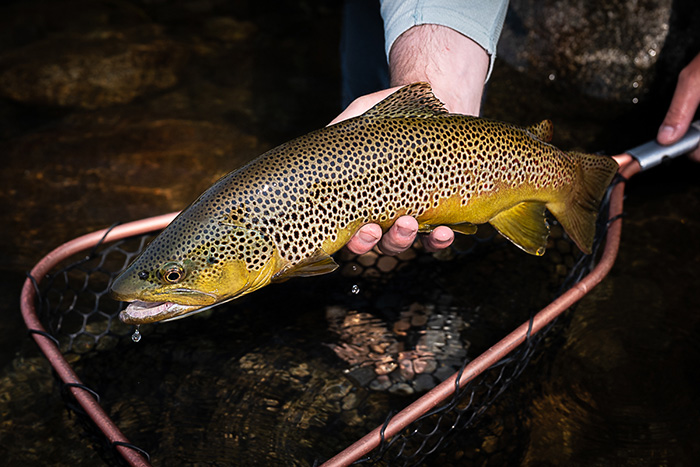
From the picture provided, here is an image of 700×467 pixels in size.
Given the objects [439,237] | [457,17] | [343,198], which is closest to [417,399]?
[439,237]

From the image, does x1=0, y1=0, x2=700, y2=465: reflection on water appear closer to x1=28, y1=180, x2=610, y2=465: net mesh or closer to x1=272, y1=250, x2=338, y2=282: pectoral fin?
x1=28, y1=180, x2=610, y2=465: net mesh


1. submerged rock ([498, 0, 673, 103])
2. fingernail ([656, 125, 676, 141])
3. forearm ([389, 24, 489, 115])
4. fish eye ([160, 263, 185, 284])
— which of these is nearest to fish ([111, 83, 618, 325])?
fish eye ([160, 263, 185, 284])

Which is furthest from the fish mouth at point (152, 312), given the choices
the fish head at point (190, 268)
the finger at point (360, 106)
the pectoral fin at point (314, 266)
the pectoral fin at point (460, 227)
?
the finger at point (360, 106)

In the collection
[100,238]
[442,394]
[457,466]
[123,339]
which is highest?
[100,238]

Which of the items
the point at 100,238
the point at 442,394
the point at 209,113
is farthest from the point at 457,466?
the point at 209,113

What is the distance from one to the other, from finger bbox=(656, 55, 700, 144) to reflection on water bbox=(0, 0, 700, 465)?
0.74m

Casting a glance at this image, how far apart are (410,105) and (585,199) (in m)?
0.81

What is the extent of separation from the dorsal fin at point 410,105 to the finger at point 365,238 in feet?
1.28

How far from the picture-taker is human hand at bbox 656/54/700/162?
3023 mm

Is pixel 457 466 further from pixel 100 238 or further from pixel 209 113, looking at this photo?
pixel 209 113

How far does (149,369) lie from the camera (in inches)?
108

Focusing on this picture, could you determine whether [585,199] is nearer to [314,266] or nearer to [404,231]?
[404,231]

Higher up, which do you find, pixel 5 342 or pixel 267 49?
pixel 267 49

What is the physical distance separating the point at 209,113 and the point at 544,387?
334 cm
